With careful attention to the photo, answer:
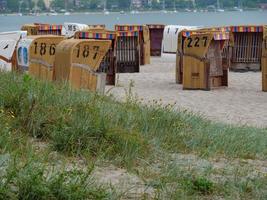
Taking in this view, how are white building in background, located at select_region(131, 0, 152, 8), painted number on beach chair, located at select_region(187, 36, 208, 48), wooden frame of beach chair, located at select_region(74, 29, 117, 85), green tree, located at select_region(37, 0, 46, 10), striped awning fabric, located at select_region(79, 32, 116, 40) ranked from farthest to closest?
green tree, located at select_region(37, 0, 46, 10) < white building in background, located at select_region(131, 0, 152, 8) < striped awning fabric, located at select_region(79, 32, 116, 40) < wooden frame of beach chair, located at select_region(74, 29, 117, 85) < painted number on beach chair, located at select_region(187, 36, 208, 48)

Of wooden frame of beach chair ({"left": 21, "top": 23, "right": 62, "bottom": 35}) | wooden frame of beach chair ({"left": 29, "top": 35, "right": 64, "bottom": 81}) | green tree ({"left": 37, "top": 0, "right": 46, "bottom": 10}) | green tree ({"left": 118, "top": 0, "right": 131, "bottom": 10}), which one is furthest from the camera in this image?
green tree ({"left": 37, "top": 0, "right": 46, "bottom": 10})

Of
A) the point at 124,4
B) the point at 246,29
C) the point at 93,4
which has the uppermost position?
the point at 246,29

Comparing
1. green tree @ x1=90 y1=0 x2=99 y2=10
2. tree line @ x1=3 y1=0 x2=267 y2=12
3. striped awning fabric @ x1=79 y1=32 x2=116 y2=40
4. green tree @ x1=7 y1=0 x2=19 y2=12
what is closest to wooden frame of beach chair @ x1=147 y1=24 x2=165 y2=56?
striped awning fabric @ x1=79 y1=32 x2=116 y2=40

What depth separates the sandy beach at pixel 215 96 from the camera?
14398 mm

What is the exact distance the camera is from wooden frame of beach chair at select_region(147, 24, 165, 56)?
33656mm

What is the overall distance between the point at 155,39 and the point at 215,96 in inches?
640

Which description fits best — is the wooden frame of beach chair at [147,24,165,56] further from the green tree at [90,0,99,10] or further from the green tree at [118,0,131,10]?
the green tree at [90,0,99,10]

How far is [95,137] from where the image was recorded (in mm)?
7172

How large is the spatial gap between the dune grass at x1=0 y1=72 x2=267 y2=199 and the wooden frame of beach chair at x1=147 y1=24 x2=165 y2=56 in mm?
24408

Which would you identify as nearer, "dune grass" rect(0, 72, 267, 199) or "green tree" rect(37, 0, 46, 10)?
"dune grass" rect(0, 72, 267, 199)

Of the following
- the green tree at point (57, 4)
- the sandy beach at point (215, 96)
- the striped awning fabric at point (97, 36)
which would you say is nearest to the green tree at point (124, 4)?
the green tree at point (57, 4)

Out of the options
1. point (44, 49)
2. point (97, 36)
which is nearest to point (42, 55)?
point (44, 49)

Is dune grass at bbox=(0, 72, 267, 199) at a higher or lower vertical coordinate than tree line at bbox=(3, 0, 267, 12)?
higher

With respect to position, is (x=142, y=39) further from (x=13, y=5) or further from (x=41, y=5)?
(x=41, y=5)
